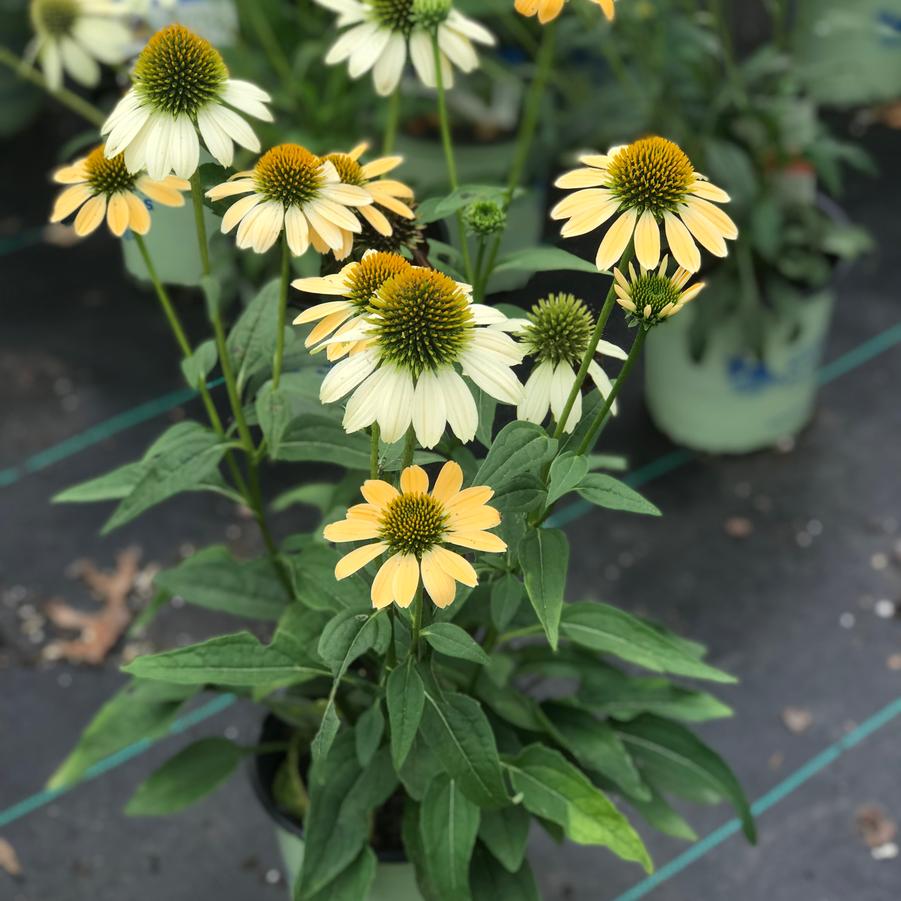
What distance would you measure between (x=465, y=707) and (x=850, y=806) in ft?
2.70

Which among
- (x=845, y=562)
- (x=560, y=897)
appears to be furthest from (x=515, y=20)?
(x=560, y=897)

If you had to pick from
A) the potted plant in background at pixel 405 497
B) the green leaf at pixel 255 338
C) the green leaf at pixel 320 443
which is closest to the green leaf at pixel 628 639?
the potted plant in background at pixel 405 497

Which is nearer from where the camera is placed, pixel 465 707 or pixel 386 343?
pixel 386 343

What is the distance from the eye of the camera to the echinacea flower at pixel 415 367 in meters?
0.73

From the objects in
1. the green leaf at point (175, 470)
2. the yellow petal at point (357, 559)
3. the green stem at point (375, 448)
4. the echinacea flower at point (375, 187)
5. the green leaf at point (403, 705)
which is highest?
the echinacea flower at point (375, 187)

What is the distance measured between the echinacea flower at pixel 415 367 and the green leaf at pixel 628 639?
337mm

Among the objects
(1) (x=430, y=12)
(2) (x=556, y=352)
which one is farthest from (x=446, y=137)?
(2) (x=556, y=352)

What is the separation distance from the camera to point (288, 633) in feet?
3.21

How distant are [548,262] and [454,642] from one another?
29 centimetres

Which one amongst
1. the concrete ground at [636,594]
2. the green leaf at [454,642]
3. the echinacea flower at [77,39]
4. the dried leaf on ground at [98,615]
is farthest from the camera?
the dried leaf on ground at [98,615]

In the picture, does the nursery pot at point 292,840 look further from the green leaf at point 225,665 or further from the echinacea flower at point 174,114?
the echinacea flower at point 174,114

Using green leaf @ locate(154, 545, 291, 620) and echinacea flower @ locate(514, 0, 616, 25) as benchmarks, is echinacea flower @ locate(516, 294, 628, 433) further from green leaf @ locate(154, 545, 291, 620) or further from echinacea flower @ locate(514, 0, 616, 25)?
green leaf @ locate(154, 545, 291, 620)

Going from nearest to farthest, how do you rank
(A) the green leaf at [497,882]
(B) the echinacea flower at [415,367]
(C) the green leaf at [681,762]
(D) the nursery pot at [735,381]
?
(B) the echinacea flower at [415,367] < (A) the green leaf at [497,882] < (C) the green leaf at [681,762] < (D) the nursery pot at [735,381]

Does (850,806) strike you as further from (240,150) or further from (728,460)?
(240,150)
